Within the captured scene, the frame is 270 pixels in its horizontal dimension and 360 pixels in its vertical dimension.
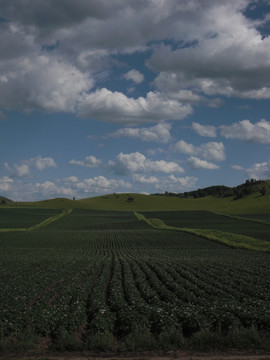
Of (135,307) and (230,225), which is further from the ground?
(135,307)

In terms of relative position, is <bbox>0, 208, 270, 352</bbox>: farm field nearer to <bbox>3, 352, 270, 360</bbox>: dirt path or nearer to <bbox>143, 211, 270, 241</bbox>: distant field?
<bbox>3, 352, 270, 360</bbox>: dirt path

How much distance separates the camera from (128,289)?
22906mm

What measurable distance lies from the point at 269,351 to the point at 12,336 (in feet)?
32.8

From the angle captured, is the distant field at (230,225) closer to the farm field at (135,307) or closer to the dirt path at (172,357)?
the farm field at (135,307)

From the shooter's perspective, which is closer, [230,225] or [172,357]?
[172,357]

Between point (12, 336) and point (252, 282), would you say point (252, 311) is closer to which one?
point (252, 282)

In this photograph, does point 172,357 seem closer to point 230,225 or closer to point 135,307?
point 135,307

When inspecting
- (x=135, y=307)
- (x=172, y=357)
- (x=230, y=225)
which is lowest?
(x=230, y=225)

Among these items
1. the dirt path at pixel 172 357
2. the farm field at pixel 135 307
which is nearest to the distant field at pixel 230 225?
the farm field at pixel 135 307

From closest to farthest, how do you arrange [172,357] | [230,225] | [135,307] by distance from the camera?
[172,357]
[135,307]
[230,225]

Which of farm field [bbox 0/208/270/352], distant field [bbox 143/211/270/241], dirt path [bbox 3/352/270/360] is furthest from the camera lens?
distant field [bbox 143/211/270/241]

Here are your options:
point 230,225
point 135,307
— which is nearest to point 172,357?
point 135,307

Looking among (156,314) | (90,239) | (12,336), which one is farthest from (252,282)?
(90,239)

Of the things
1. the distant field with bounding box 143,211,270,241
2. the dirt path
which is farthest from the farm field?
the distant field with bounding box 143,211,270,241
